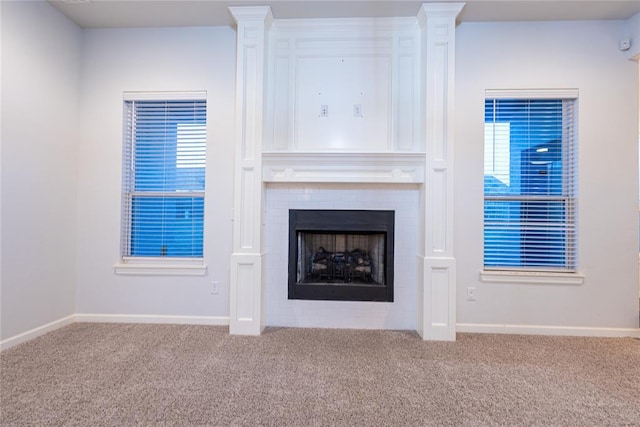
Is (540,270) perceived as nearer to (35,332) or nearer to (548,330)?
(548,330)

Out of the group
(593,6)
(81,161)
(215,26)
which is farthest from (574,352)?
(81,161)

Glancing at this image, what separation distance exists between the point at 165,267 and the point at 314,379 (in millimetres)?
1892

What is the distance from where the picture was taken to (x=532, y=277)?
2957mm

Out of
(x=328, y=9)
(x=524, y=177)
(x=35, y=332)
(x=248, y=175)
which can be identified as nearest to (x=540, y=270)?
(x=524, y=177)

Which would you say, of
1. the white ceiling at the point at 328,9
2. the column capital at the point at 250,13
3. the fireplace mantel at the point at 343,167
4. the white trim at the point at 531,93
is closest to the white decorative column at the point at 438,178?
the fireplace mantel at the point at 343,167

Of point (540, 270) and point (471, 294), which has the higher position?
point (540, 270)

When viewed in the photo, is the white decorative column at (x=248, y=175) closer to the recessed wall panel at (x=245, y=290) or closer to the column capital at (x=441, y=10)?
the recessed wall panel at (x=245, y=290)

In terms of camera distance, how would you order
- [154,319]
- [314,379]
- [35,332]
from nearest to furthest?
1. [314,379]
2. [35,332]
3. [154,319]

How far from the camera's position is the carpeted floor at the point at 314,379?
1.72m

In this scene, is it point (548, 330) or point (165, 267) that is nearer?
point (548, 330)

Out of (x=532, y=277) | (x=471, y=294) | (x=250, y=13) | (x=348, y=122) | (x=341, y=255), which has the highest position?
(x=250, y=13)

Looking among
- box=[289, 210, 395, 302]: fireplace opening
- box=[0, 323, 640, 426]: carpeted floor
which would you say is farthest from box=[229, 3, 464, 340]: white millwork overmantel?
box=[0, 323, 640, 426]: carpeted floor

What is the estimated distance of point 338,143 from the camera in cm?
304

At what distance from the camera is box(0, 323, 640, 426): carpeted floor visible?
5.66 ft
